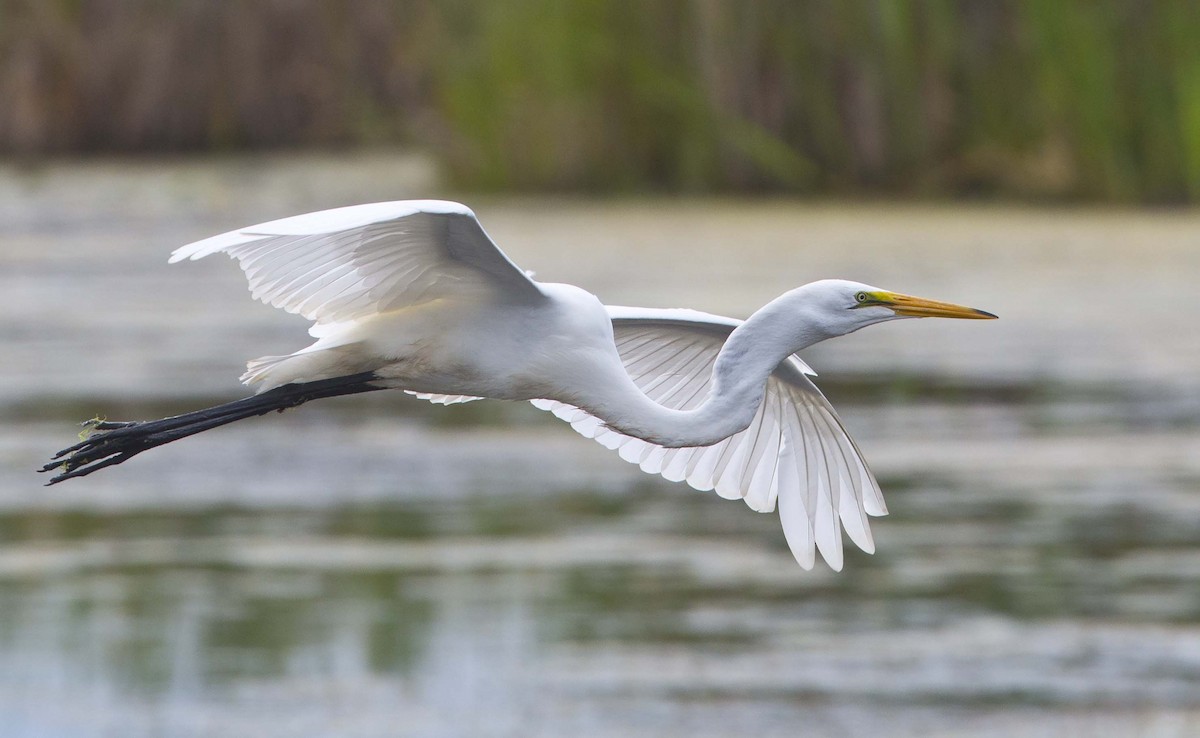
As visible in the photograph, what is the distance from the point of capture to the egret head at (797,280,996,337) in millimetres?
5453

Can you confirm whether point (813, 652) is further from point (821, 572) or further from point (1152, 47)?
point (1152, 47)

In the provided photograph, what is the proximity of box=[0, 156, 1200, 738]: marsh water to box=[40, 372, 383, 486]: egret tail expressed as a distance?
2358mm

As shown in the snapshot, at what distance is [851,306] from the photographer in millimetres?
5457

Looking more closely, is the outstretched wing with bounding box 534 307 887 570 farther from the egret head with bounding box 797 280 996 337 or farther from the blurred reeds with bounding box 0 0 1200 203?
the blurred reeds with bounding box 0 0 1200 203

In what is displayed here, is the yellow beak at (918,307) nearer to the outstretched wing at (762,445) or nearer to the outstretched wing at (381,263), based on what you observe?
the outstretched wing at (762,445)

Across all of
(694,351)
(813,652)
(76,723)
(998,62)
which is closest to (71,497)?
(76,723)

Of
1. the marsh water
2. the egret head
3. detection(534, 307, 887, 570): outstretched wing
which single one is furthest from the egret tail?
the marsh water

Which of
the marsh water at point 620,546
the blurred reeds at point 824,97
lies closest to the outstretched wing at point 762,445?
the marsh water at point 620,546

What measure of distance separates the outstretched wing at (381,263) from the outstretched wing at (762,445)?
1.91ft

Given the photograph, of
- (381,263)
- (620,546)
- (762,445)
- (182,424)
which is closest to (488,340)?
(381,263)

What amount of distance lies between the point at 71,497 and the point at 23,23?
620 inches

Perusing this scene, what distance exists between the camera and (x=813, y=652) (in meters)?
8.82

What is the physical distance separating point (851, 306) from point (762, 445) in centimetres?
92

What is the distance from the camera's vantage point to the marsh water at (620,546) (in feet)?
27.4
